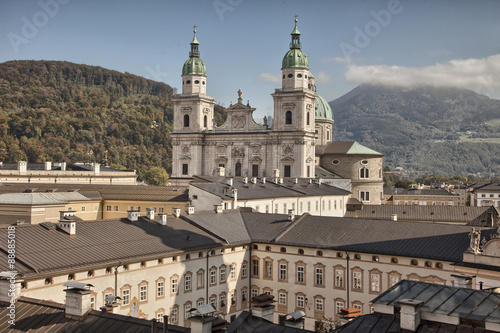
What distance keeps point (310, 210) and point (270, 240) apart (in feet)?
107

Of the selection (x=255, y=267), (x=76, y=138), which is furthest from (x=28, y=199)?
(x=76, y=138)

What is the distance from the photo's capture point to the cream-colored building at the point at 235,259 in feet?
110

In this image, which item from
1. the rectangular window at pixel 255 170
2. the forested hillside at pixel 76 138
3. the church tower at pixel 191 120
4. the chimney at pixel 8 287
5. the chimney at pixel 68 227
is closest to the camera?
the chimney at pixel 8 287

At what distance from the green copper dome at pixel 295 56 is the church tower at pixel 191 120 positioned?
15.0 m

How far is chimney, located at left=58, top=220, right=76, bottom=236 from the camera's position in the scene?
116ft

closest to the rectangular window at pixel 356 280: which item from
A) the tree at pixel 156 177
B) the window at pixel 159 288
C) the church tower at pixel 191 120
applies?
the window at pixel 159 288

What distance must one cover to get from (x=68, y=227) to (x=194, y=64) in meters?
71.5

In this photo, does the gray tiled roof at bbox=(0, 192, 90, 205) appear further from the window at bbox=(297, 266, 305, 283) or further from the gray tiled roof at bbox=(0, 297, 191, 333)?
the gray tiled roof at bbox=(0, 297, 191, 333)

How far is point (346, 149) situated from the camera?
4104 inches

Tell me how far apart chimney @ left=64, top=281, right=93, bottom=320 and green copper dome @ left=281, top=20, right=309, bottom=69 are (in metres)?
78.4

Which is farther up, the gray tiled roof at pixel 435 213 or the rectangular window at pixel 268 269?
the gray tiled roof at pixel 435 213

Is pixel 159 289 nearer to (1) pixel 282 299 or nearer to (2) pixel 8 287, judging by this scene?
(1) pixel 282 299

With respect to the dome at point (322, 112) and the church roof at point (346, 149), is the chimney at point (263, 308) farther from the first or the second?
the dome at point (322, 112)

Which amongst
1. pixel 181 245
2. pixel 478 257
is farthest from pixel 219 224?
pixel 478 257
